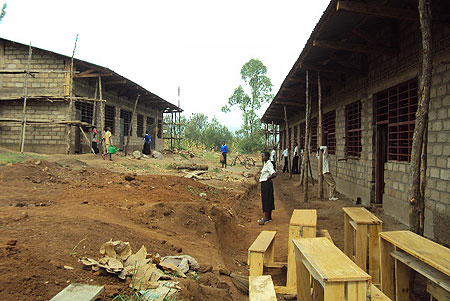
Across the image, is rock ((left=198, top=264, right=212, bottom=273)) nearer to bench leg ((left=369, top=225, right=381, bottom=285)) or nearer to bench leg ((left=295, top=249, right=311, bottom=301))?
bench leg ((left=295, top=249, right=311, bottom=301))

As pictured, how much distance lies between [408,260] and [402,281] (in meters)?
0.28

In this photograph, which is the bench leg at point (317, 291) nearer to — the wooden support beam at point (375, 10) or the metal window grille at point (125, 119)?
the wooden support beam at point (375, 10)

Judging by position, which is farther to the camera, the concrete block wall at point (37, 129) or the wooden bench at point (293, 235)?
the concrete block wall at point (37, 129)

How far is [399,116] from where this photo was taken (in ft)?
22.4

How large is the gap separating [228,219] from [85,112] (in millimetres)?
11821

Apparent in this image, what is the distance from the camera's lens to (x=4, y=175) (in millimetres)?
7621

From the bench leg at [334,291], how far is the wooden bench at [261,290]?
0.76 metres

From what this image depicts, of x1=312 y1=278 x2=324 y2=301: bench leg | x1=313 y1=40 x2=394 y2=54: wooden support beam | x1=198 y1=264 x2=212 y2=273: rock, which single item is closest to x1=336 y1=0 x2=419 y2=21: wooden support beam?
x1=313 y1=40 x2=394 y2=54: wooden support beam

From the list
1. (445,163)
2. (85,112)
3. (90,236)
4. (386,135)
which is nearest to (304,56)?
(386,135)

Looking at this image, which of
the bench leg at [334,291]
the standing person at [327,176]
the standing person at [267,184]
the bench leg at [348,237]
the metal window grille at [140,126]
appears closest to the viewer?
the bench leg at [334,291]

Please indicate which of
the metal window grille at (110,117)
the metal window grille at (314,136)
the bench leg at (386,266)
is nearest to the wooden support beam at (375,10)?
the bench leg at (386,266)

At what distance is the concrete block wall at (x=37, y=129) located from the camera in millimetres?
14117

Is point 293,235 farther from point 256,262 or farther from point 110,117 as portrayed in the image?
point 110,117

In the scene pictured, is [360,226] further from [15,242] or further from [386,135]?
[386,135]
